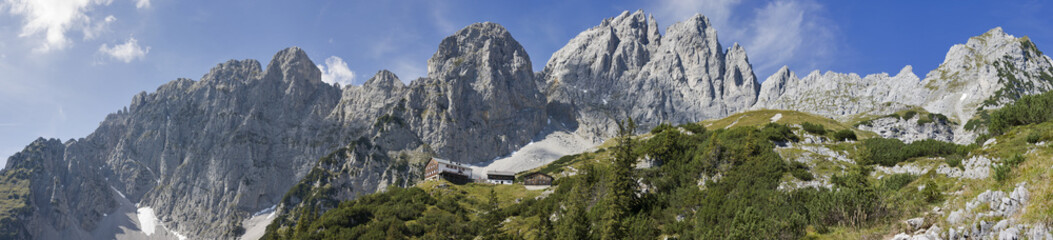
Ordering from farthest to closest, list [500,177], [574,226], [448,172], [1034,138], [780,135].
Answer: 1. [500,177]
2. [448,172]
3. [780,135]
4. [574,226]
5. [1034,138]

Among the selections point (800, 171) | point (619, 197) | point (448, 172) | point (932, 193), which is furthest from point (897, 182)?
point (448, 172)

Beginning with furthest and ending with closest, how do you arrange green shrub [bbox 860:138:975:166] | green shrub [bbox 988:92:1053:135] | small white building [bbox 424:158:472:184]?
small white building [bbox 424:158:472:184], green shrub [bbox 860:138:975:166], green shrub [bbox 988:92:1053:135]

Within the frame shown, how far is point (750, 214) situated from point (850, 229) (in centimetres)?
782

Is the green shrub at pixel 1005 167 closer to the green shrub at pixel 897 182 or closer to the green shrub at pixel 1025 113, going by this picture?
the green shrub at pixel 897 182

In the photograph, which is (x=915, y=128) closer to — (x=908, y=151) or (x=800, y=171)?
(x=908, y=151)

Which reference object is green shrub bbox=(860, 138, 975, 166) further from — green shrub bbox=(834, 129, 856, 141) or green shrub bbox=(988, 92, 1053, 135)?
green shrub bbox=(834, 129, 856, 141)

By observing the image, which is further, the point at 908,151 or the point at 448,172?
the point at 448,172

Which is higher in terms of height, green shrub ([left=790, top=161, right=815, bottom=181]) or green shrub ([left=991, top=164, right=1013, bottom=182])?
green shrub ([left=790, top=161, right=815, bottom=181])

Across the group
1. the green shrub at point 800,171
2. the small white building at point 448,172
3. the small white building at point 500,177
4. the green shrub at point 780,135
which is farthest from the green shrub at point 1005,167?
the small white building at point 448,172

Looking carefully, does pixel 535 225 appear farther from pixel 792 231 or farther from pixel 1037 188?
pixel 1037 188

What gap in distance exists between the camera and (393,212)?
96688 millimetres

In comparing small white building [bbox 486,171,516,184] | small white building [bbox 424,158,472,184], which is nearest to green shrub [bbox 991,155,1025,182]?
small white building [bbox 486,171,516,184]

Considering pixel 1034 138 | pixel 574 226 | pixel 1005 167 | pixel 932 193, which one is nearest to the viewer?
pixel 1005 167

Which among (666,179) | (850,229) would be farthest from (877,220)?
(666,179)
